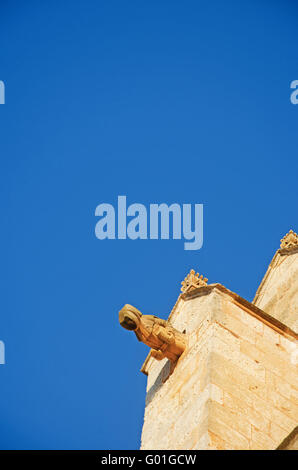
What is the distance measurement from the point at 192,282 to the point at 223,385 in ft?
11.8

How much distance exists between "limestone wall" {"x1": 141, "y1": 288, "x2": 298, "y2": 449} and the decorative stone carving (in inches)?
7.4

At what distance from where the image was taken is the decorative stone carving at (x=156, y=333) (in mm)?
11320

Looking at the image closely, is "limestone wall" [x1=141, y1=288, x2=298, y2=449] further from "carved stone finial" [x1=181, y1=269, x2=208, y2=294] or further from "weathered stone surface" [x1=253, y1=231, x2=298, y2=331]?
"weathered stone surface" [x1=253, y1=231, x2=298, y2=331]

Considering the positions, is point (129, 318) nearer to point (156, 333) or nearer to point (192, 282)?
point (156, 333)

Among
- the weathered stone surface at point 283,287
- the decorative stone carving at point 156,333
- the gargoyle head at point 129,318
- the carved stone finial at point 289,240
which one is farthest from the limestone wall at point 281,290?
the gargoyle head at point 129,318

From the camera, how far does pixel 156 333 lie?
1151 cm

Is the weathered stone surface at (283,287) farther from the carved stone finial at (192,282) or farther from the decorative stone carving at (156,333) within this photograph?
the decorative stone carving at (156,333)

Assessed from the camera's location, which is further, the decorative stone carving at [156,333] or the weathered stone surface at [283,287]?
the weathered stone surface at [283,287]

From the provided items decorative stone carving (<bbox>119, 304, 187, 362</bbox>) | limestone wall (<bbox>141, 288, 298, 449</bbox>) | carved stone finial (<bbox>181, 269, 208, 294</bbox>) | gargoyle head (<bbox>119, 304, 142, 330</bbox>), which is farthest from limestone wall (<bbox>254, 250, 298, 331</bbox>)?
gargoyle head (<bbox>119, 304, 142, 330</bbox>)

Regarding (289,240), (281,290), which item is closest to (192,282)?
(281,290)

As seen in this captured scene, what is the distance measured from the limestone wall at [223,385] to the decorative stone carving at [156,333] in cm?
19

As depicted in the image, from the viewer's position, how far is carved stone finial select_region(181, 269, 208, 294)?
13250 millimetres
